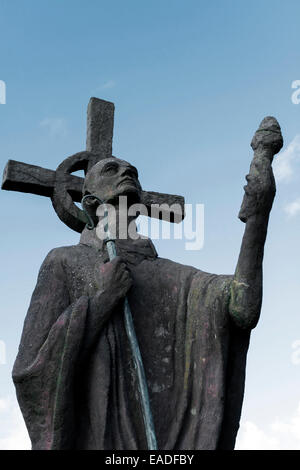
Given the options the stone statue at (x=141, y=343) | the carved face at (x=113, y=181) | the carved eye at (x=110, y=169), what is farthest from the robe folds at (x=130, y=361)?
the carved eye at (x=110, y=169)

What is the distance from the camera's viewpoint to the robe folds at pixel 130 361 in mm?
6465

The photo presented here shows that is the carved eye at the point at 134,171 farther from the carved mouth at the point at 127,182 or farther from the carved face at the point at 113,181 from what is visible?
the carved mouth at the point at 127,182

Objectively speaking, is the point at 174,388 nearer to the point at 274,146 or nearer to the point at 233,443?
the point at 233,443

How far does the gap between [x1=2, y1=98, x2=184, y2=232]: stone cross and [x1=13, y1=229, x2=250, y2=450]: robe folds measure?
118 cm

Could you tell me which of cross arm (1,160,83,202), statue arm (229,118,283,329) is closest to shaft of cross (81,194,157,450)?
statue arm (229,118,283,329)

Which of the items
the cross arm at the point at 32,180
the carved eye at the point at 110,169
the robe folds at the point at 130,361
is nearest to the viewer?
the robe folds at the point at 130,361

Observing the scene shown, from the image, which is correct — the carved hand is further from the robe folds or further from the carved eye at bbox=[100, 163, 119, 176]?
the carved eye at bbox=[100, 163, 119, 176]

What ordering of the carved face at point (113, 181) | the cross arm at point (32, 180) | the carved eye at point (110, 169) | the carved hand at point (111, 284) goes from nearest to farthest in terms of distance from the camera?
the carved hand at point (111, 284), the carved face at point (113, 181), the carved eye at point (110, 169), the cross arm at point (32, 180)

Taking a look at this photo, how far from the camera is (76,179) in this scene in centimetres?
867

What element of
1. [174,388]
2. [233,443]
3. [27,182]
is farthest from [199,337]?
Answer: [27,182]

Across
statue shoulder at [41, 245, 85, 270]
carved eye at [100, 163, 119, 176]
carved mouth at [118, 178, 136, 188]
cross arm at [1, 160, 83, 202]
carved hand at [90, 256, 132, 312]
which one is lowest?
carved hand at [90, 256, 132, 312]

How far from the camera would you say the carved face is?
7621 millimetres

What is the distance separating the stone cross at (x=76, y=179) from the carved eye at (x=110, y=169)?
733 millimetres

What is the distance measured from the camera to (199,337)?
695 cm
